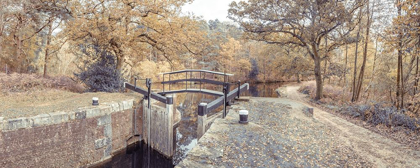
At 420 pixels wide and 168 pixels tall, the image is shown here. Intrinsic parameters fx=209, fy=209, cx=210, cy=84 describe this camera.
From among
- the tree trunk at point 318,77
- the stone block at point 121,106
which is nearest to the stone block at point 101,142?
the stone block at point 121,106

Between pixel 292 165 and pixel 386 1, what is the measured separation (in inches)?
484

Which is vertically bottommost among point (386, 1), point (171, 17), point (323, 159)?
point (323, 159)

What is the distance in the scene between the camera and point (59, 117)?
6.12m

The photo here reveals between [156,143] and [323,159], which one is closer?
[323,159]

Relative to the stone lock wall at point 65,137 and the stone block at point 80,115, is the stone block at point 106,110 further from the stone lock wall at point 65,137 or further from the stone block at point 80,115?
the stone block at point 80,115

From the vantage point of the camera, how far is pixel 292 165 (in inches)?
151

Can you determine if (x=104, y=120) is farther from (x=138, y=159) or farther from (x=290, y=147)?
(x=290, y=147)

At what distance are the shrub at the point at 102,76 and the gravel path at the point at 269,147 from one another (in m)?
7.18

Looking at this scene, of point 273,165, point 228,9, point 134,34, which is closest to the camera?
point 273,165

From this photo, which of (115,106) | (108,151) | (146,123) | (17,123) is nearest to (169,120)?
(146,123)

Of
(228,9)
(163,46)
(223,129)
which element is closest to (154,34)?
(163,46)

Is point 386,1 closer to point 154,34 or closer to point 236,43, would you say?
point 154,34

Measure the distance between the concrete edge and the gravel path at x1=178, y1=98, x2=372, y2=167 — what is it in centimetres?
415

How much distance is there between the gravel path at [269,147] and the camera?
12.4 feet
